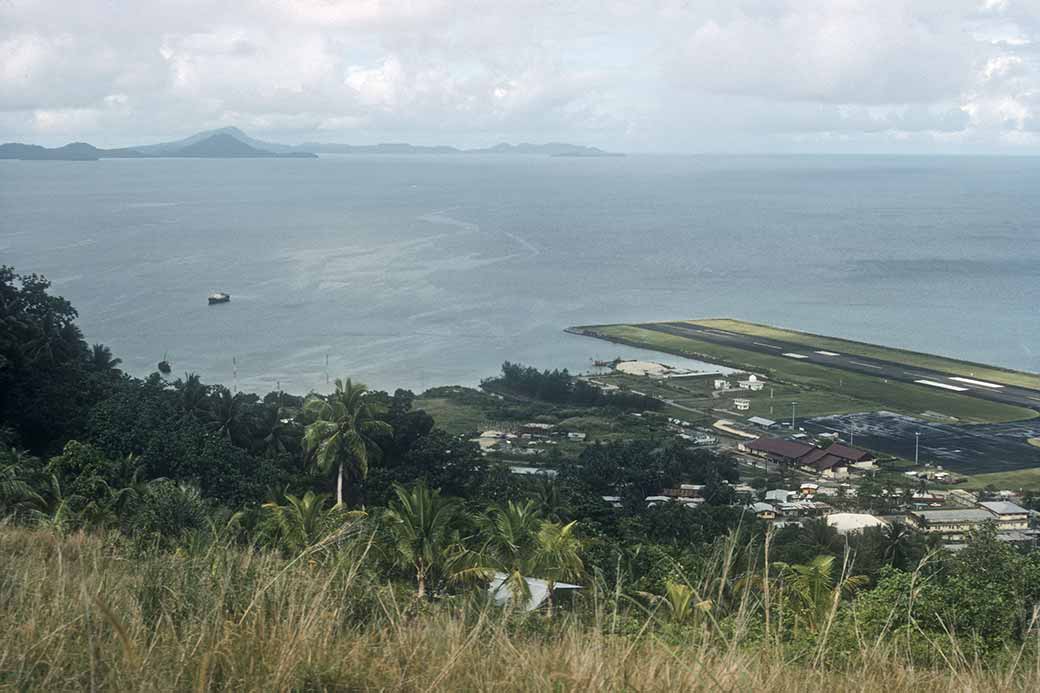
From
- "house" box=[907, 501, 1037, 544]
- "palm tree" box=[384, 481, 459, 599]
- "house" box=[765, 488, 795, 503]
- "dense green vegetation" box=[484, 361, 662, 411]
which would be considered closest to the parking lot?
"house" box=[907, 501, 1037, 544]

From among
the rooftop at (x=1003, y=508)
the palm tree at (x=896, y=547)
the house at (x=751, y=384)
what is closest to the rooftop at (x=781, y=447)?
the rooftop at (x=1003, y=508)

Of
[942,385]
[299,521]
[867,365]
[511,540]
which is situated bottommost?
[942,385]

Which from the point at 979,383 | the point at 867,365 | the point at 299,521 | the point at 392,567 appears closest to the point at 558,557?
the point at 392,567

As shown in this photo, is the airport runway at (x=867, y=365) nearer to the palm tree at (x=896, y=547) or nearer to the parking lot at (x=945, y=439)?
the parking lot at (x=945, y=439)

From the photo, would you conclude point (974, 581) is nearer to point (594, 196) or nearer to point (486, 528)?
point (486, 528)

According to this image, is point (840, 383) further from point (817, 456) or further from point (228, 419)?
point (228, 419)

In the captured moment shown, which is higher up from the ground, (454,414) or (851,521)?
(851,521)

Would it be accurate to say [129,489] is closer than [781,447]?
Yes

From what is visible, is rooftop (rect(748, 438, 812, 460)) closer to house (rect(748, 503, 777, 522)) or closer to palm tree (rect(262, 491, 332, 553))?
house (rect(748, 503, 777, 522))
